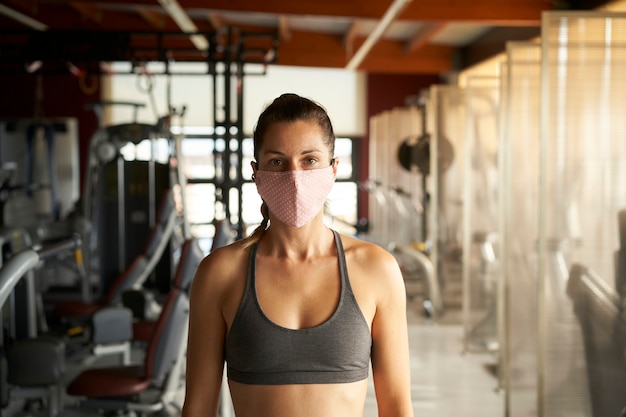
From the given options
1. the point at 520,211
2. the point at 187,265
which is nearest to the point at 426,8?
the point at 520,211

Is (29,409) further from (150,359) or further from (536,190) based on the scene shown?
(536,190)

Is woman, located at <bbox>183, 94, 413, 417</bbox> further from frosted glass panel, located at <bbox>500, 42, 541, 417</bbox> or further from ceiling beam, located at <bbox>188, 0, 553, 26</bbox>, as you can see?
ceiling beam, located at <bbox>188, 0, 553, 26</bbox>

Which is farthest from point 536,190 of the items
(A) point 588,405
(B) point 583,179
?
(A) point 588,405

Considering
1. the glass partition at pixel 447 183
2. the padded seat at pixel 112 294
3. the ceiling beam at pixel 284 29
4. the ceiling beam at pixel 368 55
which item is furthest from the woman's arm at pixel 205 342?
the ceiling beam at pixel 368 55

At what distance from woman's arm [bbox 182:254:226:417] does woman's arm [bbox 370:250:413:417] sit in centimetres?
27

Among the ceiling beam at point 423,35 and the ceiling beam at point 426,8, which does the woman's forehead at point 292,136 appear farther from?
the ceiling beam at point 423,35

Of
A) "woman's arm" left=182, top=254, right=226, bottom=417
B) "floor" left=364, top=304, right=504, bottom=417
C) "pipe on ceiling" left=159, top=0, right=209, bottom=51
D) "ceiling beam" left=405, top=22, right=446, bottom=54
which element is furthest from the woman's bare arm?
"ceiling beam" left=405, top=22, right=446, bottom=54

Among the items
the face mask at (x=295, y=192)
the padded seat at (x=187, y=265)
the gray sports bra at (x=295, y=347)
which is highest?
the face mask at (x=295, y=192)

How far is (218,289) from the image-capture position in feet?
4.89

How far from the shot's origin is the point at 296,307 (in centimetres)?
148

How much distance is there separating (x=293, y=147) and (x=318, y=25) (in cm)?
919

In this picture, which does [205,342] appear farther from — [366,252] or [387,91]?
[387,91]

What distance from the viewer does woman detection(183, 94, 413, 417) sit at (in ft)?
4.76

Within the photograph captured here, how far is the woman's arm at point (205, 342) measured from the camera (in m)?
1.49
